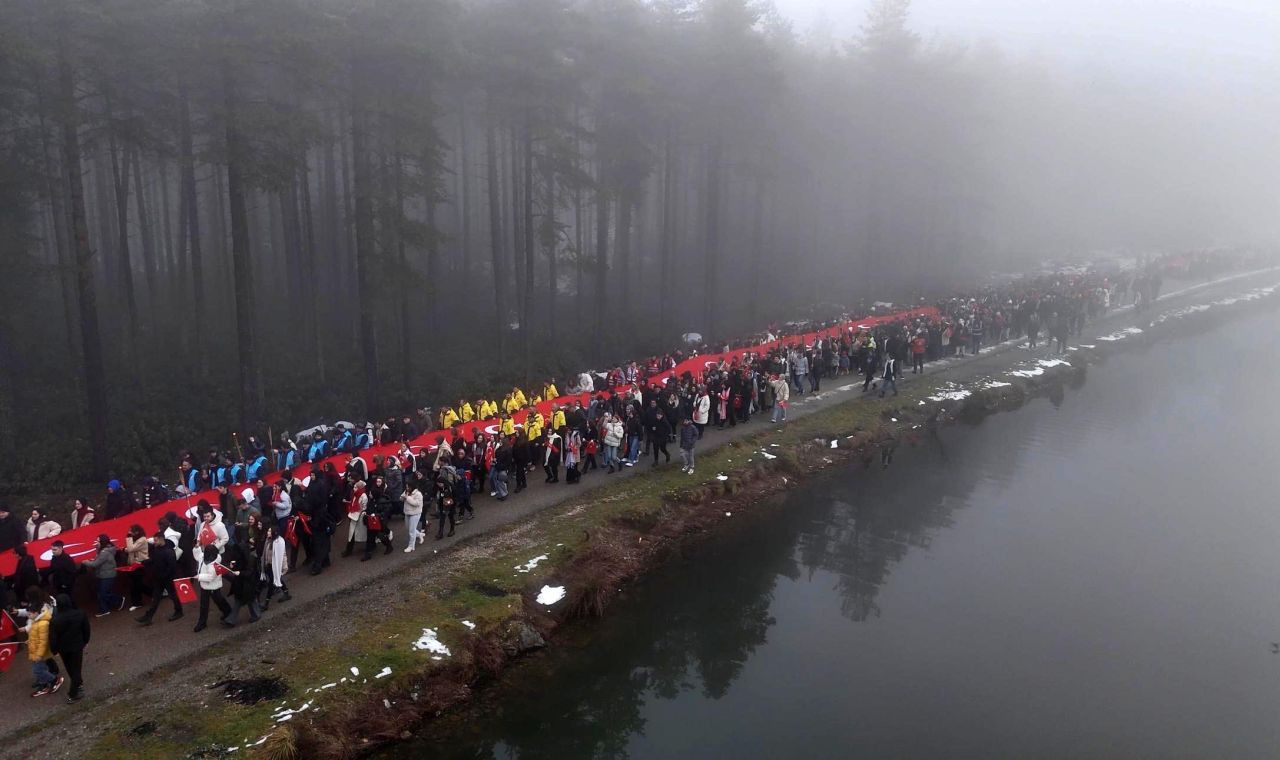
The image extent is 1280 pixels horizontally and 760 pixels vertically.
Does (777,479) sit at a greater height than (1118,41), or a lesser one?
lesser

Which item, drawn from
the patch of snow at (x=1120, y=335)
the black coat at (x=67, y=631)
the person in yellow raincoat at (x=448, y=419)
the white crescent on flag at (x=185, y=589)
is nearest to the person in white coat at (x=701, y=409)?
the person in yellow raincoat at (x=448, y=419)

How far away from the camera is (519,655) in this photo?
13438mm

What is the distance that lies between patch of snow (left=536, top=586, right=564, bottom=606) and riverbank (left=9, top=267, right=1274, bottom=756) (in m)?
0.04

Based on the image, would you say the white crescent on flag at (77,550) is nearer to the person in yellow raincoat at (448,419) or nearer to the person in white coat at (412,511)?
the person in white coat at (412,511)

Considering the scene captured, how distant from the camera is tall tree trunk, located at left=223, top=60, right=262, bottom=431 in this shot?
784 inches

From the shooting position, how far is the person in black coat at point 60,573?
11.8 m

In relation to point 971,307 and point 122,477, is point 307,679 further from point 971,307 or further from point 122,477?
point 971,307

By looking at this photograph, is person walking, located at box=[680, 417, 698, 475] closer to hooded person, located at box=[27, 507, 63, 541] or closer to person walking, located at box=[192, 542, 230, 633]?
person walking, located at box=[192, 542, 230, 633]

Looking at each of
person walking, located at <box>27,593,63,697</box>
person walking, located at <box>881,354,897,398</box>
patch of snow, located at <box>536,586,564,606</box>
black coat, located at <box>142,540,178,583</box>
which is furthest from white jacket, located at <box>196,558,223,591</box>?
person walking, located at <box>881,354,897,398</box>

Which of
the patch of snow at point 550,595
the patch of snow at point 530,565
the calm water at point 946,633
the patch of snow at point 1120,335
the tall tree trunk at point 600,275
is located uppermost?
the tall tree trunk at point 600,275

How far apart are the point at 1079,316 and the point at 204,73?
39.2 m

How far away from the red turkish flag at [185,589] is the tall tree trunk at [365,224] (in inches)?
485

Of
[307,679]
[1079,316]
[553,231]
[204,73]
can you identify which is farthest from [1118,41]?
[307,679]

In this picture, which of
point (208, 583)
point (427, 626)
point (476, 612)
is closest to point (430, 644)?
point (427, 626)
